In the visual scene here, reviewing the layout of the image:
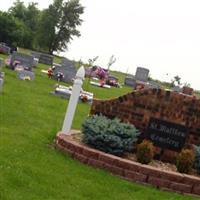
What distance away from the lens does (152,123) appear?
11133 millimetres

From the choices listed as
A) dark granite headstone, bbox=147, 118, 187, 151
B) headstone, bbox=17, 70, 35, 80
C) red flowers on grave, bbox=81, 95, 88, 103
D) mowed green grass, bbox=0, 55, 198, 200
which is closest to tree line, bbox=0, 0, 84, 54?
headstone, bbox=17, 70, 35, 80

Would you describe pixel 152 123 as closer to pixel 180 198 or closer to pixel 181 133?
pixel 181 133

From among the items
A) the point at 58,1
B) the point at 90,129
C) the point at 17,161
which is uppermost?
the point at 58,1

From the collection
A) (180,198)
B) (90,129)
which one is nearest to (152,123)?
(90,129)

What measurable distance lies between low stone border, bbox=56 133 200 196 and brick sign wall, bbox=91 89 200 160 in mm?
1502

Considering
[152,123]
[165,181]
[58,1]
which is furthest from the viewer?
[58,1]

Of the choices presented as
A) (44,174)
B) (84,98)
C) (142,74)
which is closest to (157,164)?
(44,174)

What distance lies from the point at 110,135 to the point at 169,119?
59.8 inches

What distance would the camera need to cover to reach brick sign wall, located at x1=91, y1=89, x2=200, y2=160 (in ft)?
36.3

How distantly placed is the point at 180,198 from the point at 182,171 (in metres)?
1.00

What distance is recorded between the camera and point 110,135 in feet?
33.6

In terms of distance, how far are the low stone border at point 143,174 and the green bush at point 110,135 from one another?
0.94 feet

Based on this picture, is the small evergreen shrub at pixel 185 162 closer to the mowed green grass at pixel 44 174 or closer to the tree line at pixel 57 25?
the mowed green grass at pixel 44 174

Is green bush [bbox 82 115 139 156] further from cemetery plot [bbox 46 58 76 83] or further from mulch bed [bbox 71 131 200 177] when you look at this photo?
cemetery plot [bbox 46 58 76 83]
